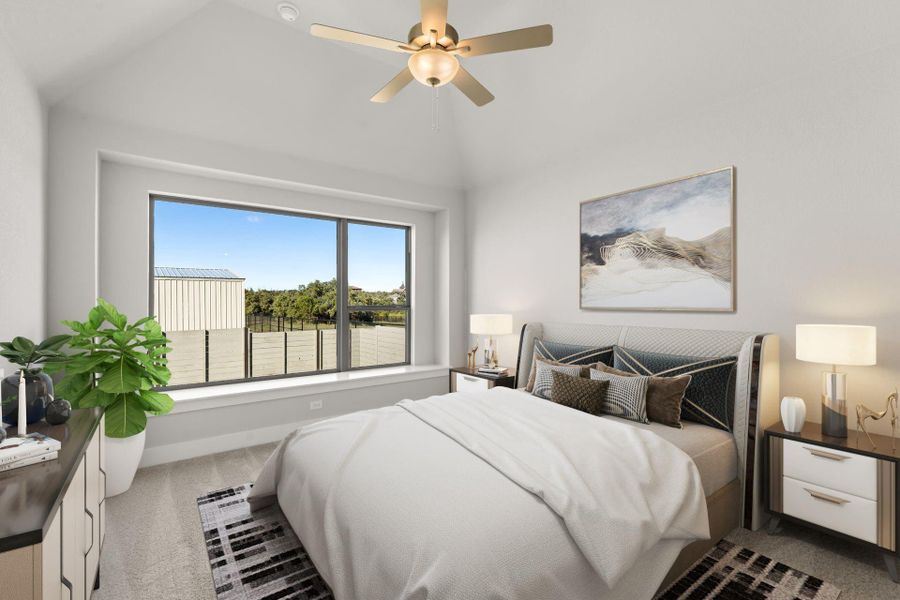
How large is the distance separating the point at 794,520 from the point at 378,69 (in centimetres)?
422

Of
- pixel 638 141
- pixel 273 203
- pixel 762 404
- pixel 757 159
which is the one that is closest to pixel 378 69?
pixel 273 203

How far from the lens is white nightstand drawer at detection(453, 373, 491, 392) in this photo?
411 centimetres

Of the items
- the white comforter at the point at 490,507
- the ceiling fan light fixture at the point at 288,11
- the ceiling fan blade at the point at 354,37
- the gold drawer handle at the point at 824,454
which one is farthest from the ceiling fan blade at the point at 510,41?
the gold drawer handle at the point at 824,454

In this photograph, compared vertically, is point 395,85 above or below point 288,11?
below

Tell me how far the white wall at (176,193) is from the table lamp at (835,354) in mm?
3350

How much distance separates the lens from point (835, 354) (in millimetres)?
2154

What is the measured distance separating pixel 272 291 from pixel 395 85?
2.61 metres

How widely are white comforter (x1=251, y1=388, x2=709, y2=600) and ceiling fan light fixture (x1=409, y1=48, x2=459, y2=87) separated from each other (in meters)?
1.80

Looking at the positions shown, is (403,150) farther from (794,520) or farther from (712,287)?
(794,520)

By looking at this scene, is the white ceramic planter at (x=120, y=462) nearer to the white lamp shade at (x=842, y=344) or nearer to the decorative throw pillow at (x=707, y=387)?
the decorative throw pillow at (x=707, y=387)

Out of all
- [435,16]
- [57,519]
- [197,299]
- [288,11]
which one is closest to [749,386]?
[435,16]

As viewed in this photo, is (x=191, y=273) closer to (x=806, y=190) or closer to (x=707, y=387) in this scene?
(x=707, y=387)

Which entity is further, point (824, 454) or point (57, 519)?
point (824, 454)

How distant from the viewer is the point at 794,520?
2.30 m
